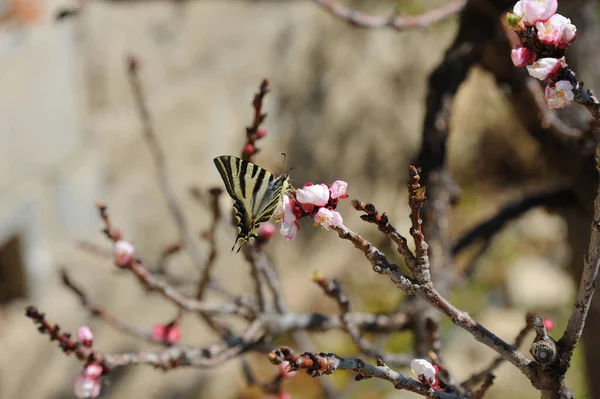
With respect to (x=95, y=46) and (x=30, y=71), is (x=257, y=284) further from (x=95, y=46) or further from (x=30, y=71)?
(x=95, y=46)

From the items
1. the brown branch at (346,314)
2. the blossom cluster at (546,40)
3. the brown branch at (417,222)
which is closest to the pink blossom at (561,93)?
the blossom cluster at (546,40)

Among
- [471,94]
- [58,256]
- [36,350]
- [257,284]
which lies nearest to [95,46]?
[58,256]

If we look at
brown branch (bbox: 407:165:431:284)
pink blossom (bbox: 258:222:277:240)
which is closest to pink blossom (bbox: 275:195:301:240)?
brown branch (bbox: 407:165:431:284)

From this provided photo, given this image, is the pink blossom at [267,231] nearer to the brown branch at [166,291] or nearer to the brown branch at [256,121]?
the brown branch at [166,291]

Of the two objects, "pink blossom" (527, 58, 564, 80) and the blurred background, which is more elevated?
the blurred background

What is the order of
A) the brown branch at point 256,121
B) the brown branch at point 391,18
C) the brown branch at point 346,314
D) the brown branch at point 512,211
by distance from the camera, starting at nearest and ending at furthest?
the brown branch at point 256,121
the brown branch at point 346,314
the brown branch at point 391,18
the brown branch at point 512,211

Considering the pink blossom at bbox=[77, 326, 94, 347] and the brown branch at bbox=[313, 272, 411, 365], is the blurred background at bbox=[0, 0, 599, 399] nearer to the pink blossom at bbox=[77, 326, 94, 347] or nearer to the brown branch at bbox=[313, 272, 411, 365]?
the brown branch at bbox=[313, 272, 411, 365]
